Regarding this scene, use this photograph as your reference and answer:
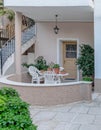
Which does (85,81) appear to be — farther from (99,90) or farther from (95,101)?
(99,90)

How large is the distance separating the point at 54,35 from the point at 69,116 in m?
9.28

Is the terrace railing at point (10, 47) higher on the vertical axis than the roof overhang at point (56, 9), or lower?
lower

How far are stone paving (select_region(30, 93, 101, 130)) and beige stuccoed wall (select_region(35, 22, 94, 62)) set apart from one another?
6790 millimetres

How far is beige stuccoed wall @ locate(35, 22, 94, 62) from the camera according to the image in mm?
17422

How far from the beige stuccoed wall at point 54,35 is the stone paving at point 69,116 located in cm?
679

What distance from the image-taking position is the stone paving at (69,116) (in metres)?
7.93

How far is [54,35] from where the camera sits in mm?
17781

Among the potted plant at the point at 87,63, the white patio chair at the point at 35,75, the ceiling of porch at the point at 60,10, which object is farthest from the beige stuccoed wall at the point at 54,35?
the white patio chair at the point at 35,75

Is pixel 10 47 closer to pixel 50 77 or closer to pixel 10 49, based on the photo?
pixel 10 49

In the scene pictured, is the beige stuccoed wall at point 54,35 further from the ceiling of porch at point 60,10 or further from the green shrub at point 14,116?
the green shrub at point 14,116

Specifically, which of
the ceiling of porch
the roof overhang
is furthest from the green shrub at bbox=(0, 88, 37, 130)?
the ceiling of porch

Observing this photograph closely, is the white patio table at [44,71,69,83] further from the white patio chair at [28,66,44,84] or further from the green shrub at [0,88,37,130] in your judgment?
the green shrub at [0,88,37,130]

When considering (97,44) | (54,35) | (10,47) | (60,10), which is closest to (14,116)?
(97,44)

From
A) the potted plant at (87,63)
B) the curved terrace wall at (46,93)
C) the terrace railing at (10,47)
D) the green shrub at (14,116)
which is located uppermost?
the terrace railing at (10,47)
